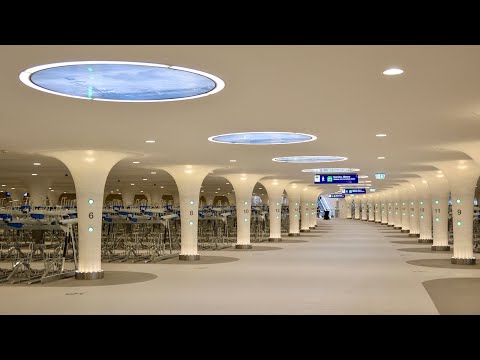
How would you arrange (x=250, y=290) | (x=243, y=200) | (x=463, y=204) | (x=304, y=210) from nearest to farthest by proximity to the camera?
(x=250, y=290)
(x=463, y=204)
(x=243, y=200)
(x=304, y=210)

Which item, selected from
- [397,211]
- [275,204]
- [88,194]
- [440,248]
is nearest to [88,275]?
[88,194]

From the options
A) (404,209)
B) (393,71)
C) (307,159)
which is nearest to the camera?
(393,71)

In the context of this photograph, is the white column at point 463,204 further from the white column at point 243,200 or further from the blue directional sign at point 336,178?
the white column at point 243,200

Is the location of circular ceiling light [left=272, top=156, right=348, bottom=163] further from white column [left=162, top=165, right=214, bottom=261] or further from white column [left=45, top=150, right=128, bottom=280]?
white column [left=45, top=150, right=128, bottom=280]

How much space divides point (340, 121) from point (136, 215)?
11893 millimetres

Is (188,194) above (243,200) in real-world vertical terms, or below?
above

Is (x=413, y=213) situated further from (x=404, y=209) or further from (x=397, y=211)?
(x=397, y=211)

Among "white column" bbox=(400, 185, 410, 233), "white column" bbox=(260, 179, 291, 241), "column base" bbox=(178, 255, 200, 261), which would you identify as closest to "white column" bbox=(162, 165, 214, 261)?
"column base" bbox=(178, 255, 200, 261)

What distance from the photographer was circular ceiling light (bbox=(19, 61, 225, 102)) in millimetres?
6715

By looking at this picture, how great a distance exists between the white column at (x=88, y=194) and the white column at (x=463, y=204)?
33.5 feet

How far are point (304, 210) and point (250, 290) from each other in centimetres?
3194

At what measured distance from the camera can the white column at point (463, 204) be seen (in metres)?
17.5

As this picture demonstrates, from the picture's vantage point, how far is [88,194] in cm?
1473

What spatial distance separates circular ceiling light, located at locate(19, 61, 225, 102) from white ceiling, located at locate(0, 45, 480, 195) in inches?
7.5
